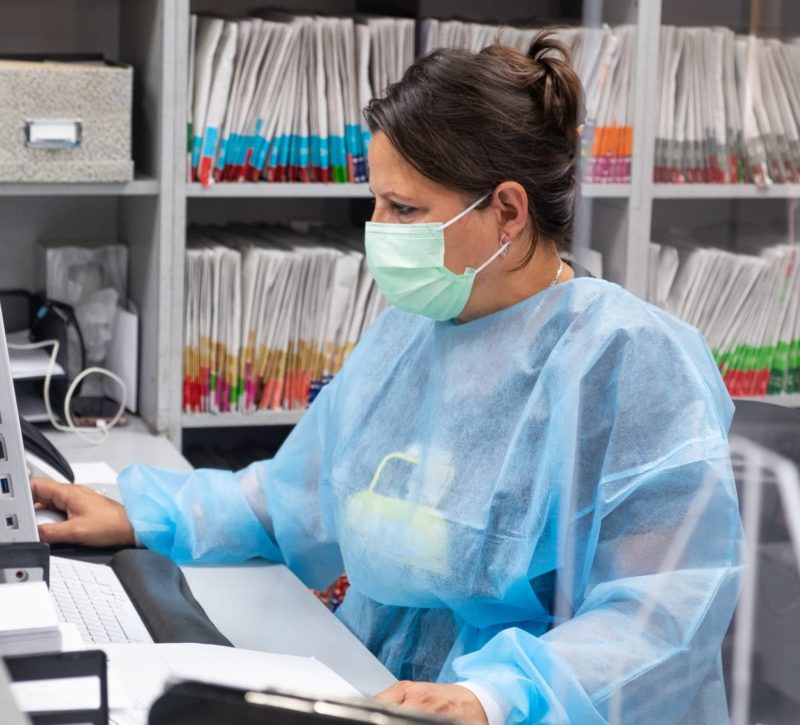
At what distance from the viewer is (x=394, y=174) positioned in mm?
1354

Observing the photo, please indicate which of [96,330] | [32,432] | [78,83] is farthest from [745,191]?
[96,330]

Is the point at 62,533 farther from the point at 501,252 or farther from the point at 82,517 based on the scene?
the point at 501,252

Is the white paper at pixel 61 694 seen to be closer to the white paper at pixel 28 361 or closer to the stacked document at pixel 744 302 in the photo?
the stacked document at pixel 744 302

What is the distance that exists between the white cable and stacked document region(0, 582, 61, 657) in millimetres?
1214

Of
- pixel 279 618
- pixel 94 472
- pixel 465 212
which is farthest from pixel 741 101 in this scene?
pixel 94 472

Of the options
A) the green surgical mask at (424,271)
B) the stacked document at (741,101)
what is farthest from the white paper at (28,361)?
the stacked document at (741,101)

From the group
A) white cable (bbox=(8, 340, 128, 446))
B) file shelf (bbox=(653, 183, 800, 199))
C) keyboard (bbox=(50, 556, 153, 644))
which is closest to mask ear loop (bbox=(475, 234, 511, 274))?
file shelf (bbox=(653, 183, 800, 199))

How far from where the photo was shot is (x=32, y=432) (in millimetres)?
1791

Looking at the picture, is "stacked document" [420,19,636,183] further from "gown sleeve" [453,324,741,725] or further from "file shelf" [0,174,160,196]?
"file shelf" [0,174,160,196]

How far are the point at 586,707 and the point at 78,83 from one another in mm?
1375

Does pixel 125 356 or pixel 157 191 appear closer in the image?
pixel 157 191

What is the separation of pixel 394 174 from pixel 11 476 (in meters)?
0.52

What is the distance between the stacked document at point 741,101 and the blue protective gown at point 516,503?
193mm

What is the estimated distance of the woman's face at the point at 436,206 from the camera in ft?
4.42
